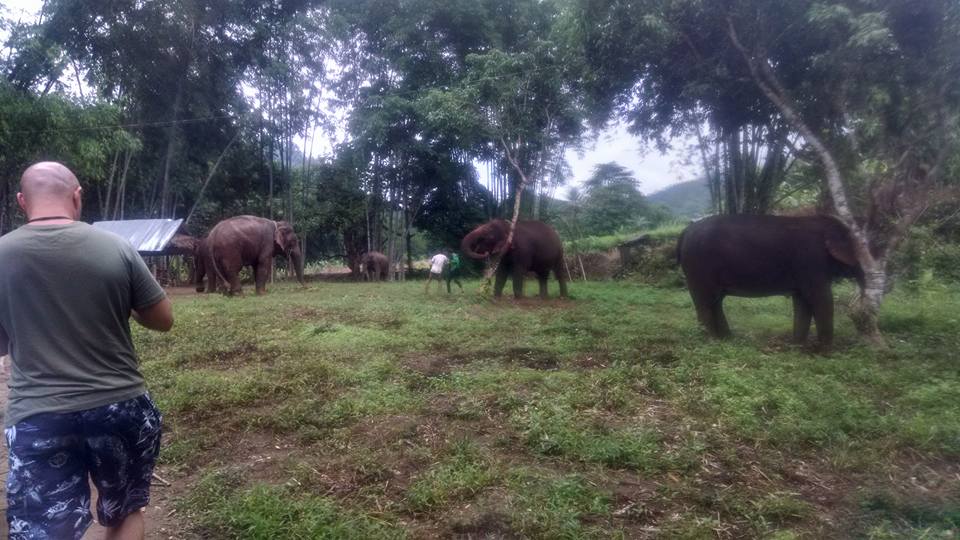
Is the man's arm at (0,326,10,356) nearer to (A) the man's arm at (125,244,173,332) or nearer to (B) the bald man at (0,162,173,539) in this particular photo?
(B) the bald man at (0,162,173,539)

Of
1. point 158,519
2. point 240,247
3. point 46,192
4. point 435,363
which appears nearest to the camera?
point 46,192

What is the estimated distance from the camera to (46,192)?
3.07 meters

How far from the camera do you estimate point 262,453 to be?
519 centimetres

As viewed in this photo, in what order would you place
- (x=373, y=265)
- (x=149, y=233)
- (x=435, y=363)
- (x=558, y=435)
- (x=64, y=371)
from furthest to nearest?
1. (x=373, y=265)
2. (x=149, y=233)
3. (x=435, y=363)
4. (x=558, y=435)
5. (x=64, y=371)

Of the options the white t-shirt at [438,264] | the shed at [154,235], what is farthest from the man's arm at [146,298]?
the shed at [154,235]

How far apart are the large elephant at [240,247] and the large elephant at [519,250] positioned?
4.87m

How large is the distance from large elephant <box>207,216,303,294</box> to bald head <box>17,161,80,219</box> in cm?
1373

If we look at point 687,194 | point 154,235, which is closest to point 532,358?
point 687,194

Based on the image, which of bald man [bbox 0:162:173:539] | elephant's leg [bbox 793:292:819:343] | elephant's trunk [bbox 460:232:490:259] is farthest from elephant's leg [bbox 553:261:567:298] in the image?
bald man [bbox 0:162:173:539]

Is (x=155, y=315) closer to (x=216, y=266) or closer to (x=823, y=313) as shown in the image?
(x=823, y=313)

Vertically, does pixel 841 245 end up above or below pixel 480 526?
above

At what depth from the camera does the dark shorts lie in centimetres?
287

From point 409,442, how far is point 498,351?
3215 mm

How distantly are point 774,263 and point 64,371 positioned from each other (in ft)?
26.1
